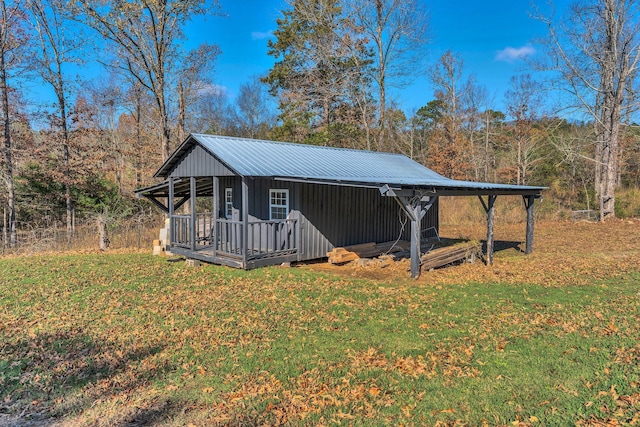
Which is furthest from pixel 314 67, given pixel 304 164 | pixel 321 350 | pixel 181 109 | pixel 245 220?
pixel 321 350

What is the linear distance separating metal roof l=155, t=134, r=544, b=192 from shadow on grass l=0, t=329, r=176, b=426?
5.09 meters

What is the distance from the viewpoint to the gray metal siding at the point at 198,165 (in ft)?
34.2

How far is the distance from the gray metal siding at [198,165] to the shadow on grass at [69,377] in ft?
18.1

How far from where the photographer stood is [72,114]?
19266 millimetres

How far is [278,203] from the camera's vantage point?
11.4 m

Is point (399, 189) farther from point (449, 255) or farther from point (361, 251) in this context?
point (361, 251)

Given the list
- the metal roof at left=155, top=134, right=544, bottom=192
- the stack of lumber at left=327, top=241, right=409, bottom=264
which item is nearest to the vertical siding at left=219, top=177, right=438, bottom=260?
the stack of lumber at left=327, top=241, right=409, bottom=264

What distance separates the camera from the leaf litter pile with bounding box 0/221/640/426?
148 inches

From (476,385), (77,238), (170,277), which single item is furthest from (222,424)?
(77,238)

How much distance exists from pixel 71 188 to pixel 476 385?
834 inches

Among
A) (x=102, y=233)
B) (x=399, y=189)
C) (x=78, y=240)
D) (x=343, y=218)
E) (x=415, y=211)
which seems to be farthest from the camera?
(x=78, y=240)

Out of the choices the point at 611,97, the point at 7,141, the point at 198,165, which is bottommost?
the point at 198,165

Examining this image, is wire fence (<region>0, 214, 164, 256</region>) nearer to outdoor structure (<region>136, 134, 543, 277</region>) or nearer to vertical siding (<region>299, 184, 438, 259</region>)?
outdoor structure (<region>136, 134, 543, 277</region>)

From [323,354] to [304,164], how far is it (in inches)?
294
